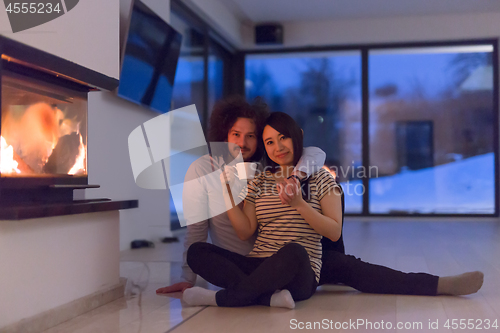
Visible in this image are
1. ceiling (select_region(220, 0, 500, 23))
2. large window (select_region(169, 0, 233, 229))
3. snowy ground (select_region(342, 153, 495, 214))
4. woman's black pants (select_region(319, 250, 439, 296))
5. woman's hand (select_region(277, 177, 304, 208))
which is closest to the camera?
woman's hand (select_region(277, 177, 304, 208))

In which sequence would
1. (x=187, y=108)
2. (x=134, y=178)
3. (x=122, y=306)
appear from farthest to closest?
(x=187, y=108) < (x=134, y=178) < (x=122, y=306)

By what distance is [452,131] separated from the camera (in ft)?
20.2

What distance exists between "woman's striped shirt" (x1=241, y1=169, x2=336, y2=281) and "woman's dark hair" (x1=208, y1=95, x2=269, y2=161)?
265mm

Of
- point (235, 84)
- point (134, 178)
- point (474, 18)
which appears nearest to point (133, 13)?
point (134, 178)

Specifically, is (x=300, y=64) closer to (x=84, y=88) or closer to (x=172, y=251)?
(x=172, y=251)

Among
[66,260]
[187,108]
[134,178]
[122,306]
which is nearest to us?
[66,260]

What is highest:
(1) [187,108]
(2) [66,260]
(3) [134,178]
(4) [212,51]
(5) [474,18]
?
(5) [474,18]

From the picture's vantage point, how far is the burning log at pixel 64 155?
1.86m

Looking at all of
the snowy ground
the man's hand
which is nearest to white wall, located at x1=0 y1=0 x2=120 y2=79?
the man's hand

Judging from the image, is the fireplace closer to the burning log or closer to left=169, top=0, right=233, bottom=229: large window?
the burning log

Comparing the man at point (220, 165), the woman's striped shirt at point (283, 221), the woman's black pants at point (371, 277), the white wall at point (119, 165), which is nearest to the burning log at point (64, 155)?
the man at point (220, 165)

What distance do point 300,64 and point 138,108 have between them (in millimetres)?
3308

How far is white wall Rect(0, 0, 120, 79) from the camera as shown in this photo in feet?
5.43

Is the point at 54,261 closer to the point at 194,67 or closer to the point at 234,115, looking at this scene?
the point at 234,115
